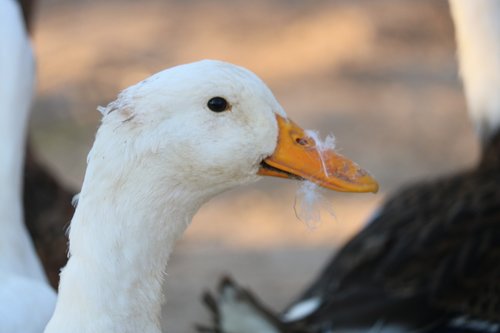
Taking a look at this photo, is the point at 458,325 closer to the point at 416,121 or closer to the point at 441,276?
the point at 441,276

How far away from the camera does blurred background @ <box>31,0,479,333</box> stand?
503cm

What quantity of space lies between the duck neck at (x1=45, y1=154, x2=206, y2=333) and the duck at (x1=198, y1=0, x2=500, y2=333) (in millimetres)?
1145

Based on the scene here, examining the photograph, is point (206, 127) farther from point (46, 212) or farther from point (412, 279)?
point (46, 212)

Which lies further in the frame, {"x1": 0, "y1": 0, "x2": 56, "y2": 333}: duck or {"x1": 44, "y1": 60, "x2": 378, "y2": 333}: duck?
{"x1": 0, "y1": 0, "x2": 56, "y2": 333}: duck

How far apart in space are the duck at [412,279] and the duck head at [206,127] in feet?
3.66

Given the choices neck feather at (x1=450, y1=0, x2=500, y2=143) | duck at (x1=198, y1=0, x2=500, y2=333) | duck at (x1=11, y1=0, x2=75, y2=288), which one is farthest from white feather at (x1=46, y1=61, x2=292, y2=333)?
neck feather at (x1=450, y1=0, x2=500, y2=143)

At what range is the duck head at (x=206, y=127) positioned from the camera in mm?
1671

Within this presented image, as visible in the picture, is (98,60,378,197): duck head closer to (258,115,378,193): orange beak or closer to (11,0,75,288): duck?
(258,115,378,193): orange beak

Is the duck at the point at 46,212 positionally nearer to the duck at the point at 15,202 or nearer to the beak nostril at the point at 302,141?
the duck at the point at 15,202

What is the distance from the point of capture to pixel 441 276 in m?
2.87

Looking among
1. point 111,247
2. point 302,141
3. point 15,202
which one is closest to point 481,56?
point 15,202

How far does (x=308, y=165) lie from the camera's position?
181 cm

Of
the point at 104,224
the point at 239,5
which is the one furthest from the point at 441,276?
the point at 239,5

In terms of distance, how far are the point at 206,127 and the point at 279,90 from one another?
15.9ft
